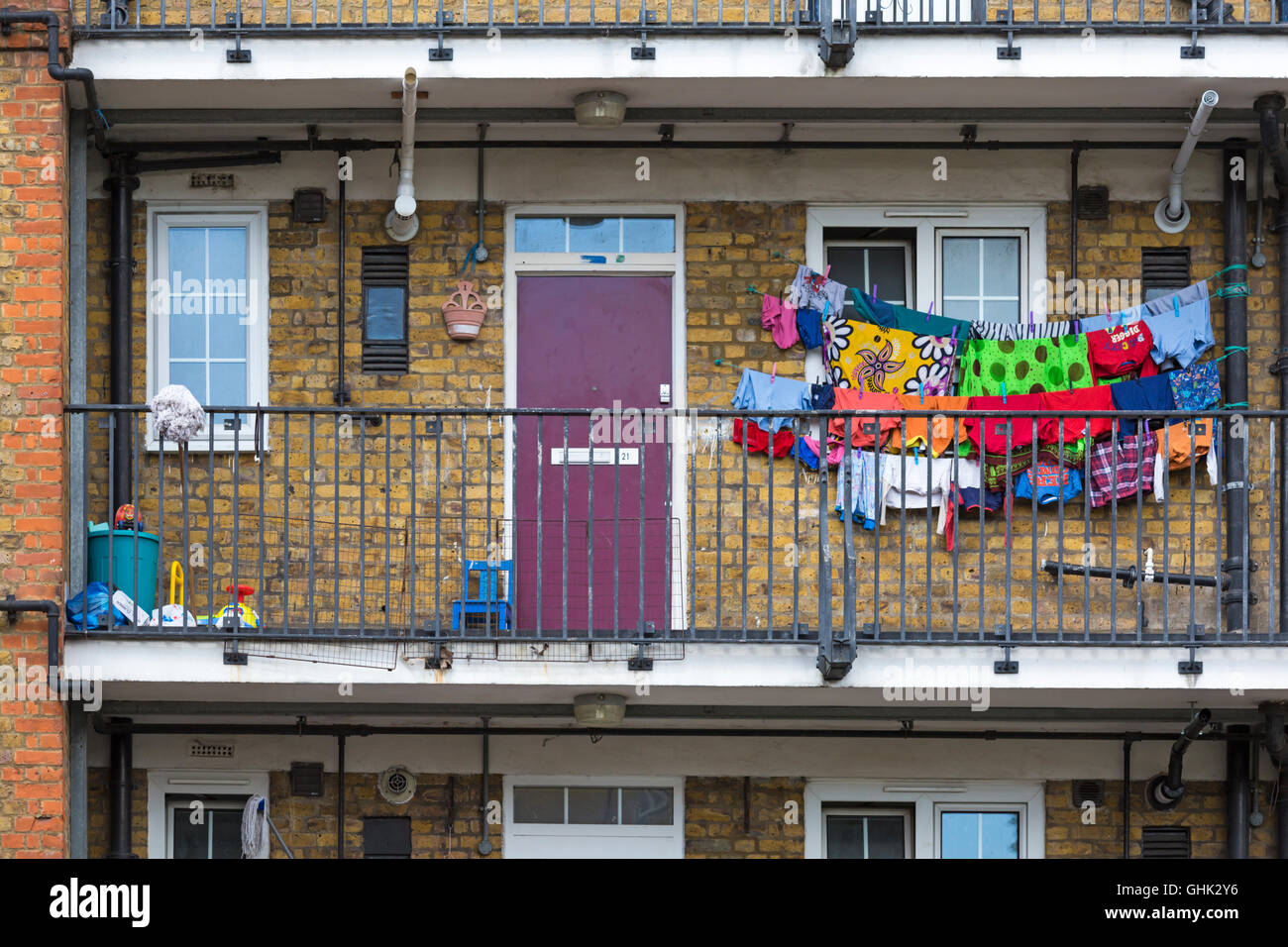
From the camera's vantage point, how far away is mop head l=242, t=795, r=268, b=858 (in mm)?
9911

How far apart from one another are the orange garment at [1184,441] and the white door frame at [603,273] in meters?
2.61

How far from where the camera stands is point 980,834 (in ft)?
34.9

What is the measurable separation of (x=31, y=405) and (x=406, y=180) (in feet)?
→ 7.51

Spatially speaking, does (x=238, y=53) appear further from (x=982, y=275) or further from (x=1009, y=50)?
(x=982, y=275)

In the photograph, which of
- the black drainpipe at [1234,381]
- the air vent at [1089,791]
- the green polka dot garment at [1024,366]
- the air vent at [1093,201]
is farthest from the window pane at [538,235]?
the air vent at [1089,791]

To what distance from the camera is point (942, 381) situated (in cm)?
1067

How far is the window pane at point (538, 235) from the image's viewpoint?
1081 centimetres

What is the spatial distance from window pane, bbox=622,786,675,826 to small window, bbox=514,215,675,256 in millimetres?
2987

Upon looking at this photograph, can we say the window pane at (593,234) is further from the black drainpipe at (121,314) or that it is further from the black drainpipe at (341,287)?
the black drainpipe at (121,314)

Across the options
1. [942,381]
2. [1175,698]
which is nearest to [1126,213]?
[942,381]

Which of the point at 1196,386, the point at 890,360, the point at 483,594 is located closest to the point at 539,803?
the point at 483,594

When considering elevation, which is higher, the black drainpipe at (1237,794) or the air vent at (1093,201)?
the air vent at (1093,201)

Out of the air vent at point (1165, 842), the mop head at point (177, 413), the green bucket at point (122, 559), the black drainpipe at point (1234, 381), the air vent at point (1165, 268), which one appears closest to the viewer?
the mop head at point (177, 413)

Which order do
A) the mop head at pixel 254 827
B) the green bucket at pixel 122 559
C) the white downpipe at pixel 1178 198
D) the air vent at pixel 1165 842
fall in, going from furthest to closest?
1. the air vent at pixel 1165 842
2. the white downpipe at pixel 1178 198
3. the mop head at pixel 254 827
4. the green bucket at pixel 122 559
